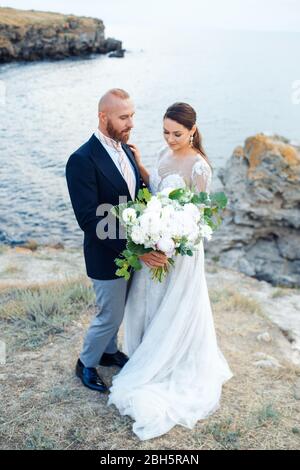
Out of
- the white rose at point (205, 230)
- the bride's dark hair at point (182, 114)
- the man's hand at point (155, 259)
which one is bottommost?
the man's hand at point (155, 259)

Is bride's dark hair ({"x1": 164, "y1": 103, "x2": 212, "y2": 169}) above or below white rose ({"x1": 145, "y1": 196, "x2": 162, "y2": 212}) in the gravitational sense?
above

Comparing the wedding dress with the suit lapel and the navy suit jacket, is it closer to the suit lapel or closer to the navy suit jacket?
the suit lapel

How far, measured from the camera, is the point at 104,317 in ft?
13.4

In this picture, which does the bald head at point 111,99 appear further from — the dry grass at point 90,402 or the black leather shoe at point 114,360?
the dry grass at point 90,402

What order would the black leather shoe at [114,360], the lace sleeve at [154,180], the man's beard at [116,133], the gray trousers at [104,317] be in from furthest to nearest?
the black leather shoe at [114,360] < the lace sleeve at [154,180] < the gray trousers at [104,317] < the man's beard at [116,133]

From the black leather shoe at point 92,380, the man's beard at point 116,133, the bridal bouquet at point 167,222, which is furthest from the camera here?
the black leather shoe at point 92,380

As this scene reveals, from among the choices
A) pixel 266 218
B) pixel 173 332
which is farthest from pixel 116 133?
pixel 266 218

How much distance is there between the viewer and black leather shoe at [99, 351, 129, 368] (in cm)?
466

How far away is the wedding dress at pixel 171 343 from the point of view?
3941 mm

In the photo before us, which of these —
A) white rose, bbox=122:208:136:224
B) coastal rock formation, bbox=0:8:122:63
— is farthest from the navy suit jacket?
coastal rock formation, bbox=0:8:122:63

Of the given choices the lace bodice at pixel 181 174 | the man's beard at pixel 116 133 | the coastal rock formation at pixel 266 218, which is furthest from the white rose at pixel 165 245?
the coastal rock formation at pixel 266 218

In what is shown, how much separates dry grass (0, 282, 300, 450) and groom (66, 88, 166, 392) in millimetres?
539

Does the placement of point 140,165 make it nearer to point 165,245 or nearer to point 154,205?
point 154,205
